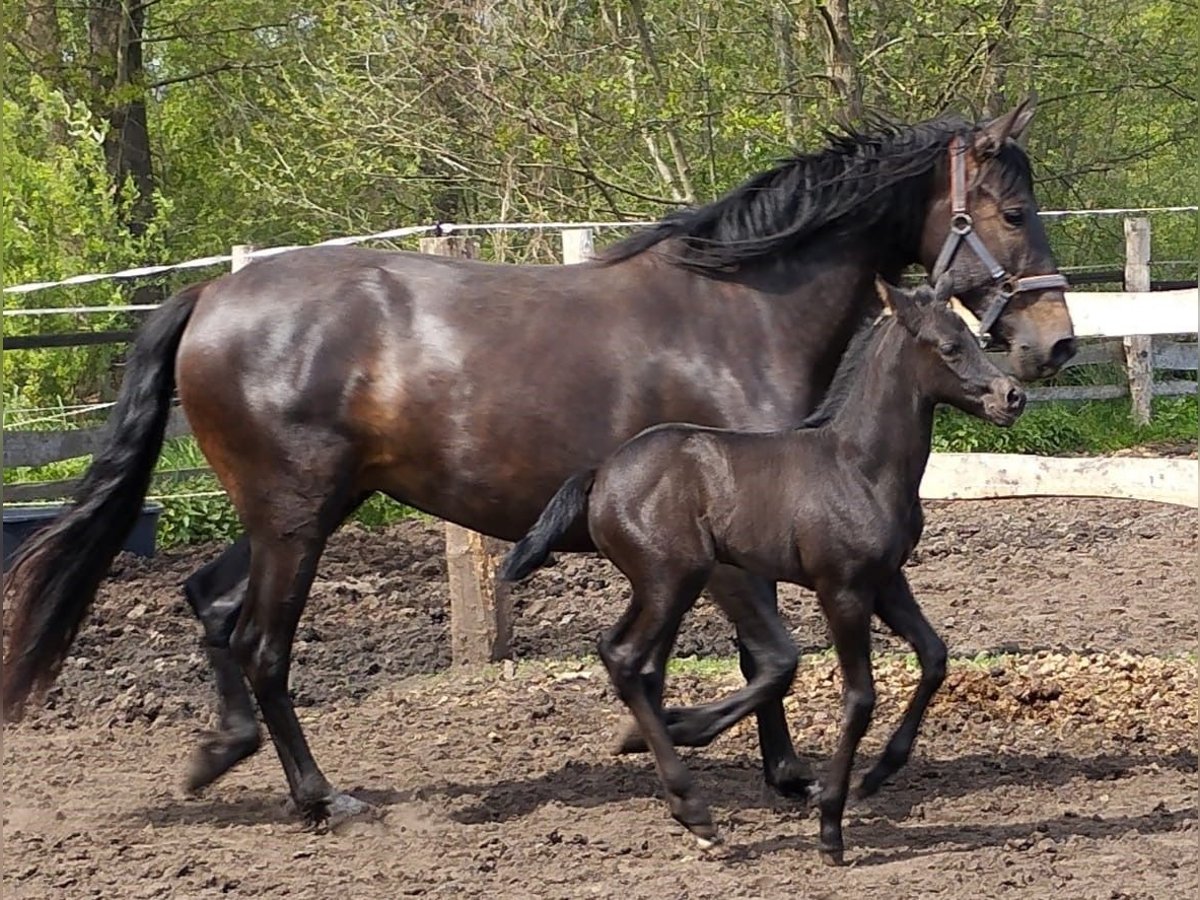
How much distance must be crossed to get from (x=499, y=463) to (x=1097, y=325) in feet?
12.3

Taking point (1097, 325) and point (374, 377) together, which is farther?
point (1097, 325)

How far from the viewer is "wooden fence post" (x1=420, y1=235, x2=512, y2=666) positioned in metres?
6.79

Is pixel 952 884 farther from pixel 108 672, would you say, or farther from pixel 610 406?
pixel 108 672

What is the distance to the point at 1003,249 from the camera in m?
4.94

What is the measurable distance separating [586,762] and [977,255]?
2097 mm

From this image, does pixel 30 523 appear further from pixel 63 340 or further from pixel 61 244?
pixel 61 244

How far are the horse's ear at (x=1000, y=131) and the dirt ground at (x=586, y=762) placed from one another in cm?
195

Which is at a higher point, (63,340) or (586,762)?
(63,340)

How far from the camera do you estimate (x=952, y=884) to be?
12.9 feet

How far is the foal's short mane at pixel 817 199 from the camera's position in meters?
5.03

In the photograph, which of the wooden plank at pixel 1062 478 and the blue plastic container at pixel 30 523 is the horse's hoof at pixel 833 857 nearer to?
the wooden plank at pixel 1062 478

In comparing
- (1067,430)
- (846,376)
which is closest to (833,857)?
(846,376)

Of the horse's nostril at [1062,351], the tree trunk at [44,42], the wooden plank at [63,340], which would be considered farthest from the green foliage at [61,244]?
the horse's nostril at [1062,351]

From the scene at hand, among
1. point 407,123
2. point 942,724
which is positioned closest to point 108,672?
Answer: point 942,724
